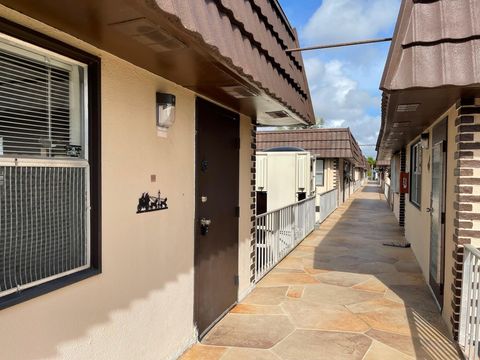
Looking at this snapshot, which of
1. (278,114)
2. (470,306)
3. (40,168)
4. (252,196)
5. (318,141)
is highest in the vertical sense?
(318,141)

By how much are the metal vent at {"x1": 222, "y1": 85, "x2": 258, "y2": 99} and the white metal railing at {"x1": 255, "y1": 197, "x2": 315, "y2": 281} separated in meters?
2.53

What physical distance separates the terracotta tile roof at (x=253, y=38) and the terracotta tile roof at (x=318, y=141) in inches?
441

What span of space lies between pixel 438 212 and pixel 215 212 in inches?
119

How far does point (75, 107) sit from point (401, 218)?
11840 millimetres

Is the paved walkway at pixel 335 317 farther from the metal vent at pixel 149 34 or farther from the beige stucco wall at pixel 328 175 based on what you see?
the beige stucco wall at pixel 328 175

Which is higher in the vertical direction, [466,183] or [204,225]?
[466,183]

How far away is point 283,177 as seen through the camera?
10.7m

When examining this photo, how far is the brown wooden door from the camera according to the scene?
3.83 metres

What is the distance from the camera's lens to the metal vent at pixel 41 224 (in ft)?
6.11

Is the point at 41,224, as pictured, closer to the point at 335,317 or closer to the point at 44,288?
the point at 44,288

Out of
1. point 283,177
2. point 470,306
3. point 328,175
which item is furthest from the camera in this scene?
point 328,175

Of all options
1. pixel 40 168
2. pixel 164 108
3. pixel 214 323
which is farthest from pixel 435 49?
pixel 214 323

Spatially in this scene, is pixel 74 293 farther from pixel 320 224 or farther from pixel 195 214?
pixel 320 224

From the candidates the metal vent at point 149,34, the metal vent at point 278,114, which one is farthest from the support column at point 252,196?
the metal vent at point 149,34
